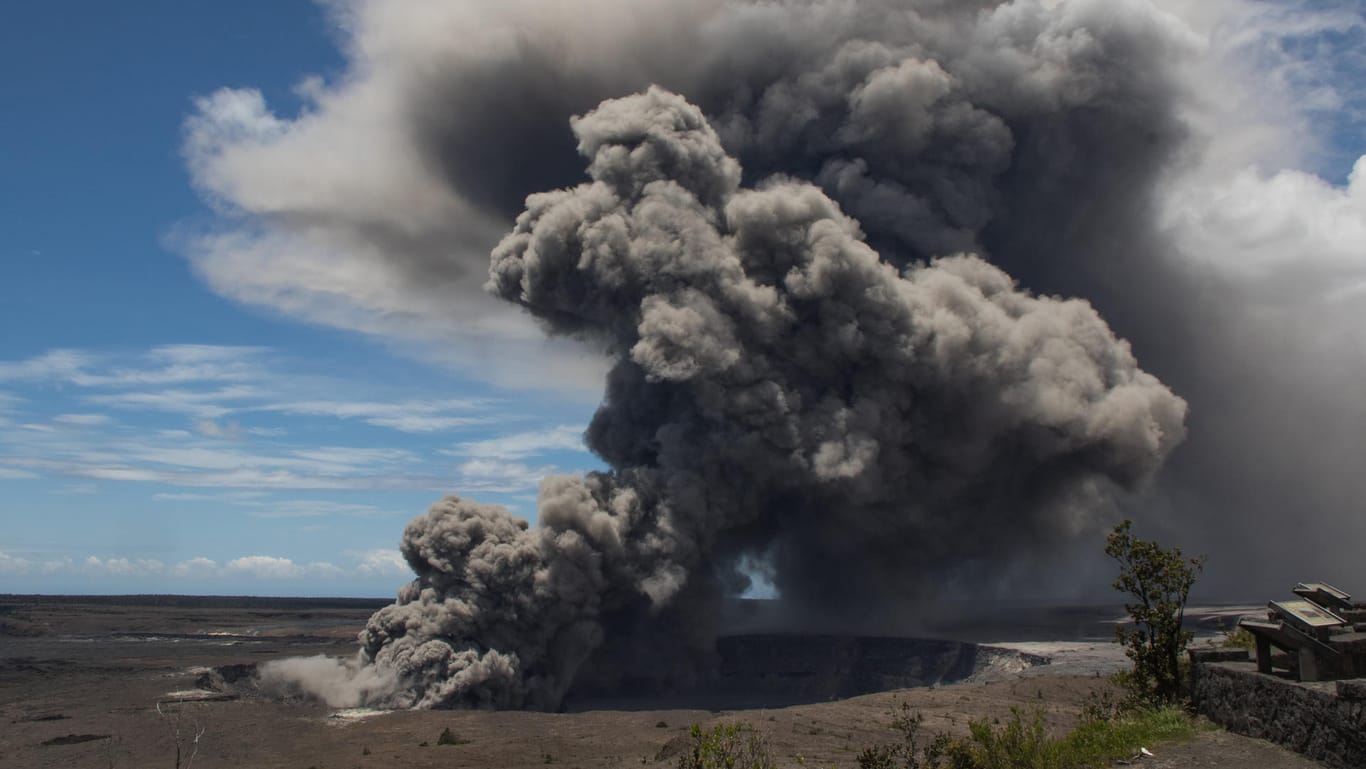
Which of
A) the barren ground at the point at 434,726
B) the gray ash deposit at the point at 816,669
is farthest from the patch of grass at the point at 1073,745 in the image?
the gray ash deposit at the point at 816,669

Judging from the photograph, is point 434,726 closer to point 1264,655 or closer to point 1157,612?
point 1157,612

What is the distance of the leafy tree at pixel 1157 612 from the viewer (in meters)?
14.2

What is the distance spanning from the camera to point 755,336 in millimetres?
45469

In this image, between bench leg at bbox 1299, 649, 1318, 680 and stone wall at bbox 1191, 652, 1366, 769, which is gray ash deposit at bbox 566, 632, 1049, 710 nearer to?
stone wall at bbox 1191, 652, 1366, 769

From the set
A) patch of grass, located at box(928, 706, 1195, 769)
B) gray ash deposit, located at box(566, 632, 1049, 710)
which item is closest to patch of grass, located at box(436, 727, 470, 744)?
gray ash deposit, located at box(566, 632, 1049, 710)

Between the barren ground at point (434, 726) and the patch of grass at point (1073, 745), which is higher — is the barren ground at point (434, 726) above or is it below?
below

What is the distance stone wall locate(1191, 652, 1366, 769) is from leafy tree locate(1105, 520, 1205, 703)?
1230 mm

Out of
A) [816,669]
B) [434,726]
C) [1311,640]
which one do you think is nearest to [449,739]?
[434,726]

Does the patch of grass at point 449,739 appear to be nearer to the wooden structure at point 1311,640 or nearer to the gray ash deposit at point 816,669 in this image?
the gray ash deposit at point 816,669

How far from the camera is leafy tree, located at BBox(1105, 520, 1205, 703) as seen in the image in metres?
14.2

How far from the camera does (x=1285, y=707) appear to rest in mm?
10141

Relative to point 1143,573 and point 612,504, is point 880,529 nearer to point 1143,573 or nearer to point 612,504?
point 612,504

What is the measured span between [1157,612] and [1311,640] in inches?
163

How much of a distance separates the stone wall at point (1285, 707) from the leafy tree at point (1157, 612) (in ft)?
4.03
